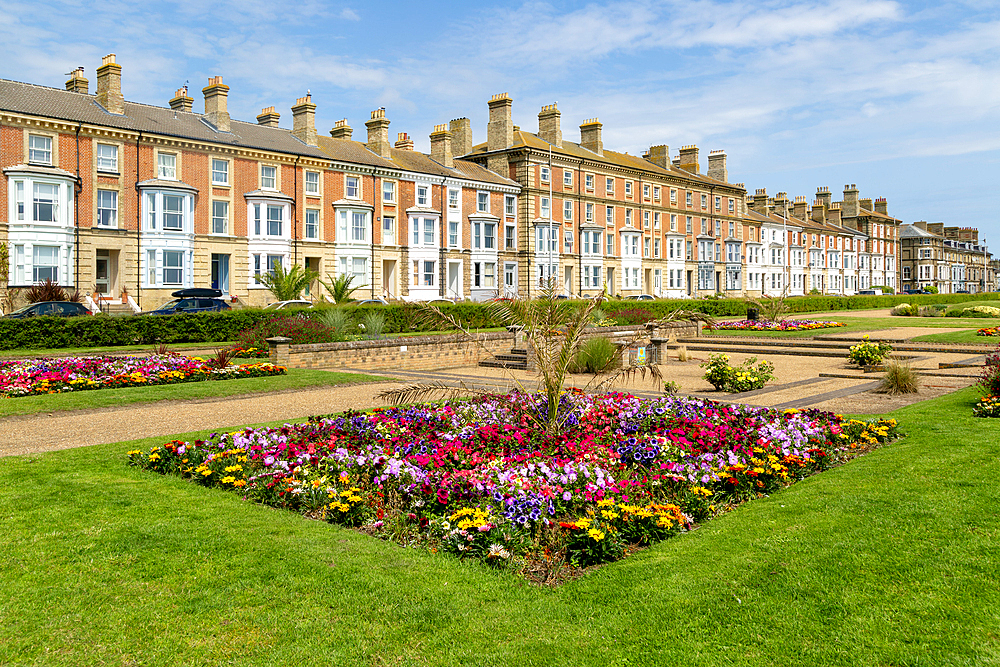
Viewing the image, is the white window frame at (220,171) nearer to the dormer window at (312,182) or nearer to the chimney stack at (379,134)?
the dormer window at (312,182)

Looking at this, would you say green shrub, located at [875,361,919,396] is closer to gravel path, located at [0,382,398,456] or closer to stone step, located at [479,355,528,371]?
gravel path, located at [0,382,398,456]

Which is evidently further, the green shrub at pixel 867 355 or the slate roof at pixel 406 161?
the slate roof at pixel 406 161

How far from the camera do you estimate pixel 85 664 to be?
4305 mm

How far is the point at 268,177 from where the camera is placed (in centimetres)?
4647

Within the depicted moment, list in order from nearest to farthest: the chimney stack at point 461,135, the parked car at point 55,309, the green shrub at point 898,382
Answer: the green shrub at point 898,382 → the parked car at point 55,309 → the chimney stack at point 461,135

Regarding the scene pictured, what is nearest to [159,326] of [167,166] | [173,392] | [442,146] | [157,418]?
[173,392]

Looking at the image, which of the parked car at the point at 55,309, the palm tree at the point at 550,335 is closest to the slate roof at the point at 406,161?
the parked car at the point at 55,309

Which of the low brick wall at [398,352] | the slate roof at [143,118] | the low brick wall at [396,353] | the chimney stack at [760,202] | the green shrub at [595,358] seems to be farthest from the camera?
the chimney stack at [760,202]

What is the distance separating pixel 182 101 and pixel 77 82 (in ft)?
18.7

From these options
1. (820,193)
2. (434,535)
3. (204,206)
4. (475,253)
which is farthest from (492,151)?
(820,193)

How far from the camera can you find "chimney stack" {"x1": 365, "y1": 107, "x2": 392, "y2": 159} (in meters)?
52.8

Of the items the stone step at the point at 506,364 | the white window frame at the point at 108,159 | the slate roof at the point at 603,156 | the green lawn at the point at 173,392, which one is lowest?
the green lawn at the point at 173,392

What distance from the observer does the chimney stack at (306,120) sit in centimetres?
4944

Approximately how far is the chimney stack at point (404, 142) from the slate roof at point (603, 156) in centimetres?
561
